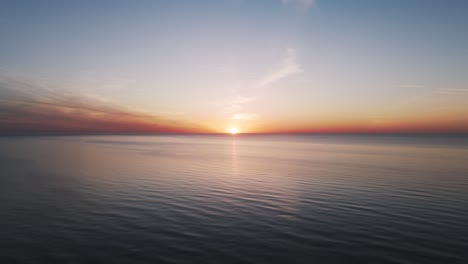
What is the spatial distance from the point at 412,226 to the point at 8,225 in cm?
3159

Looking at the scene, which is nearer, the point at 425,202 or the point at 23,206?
the point at 23,206

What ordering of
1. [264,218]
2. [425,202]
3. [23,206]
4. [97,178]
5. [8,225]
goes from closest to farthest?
1. [8,225]
2. [264,218]
3. [23,206]
4. [425,202]
5. [97,178]

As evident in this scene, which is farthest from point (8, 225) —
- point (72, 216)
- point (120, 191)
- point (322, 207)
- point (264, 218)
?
point (322, 207)

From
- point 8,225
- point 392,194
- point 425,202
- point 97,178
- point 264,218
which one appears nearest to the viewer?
point 8,225

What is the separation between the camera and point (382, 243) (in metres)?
17.3

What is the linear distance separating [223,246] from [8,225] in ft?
56.8

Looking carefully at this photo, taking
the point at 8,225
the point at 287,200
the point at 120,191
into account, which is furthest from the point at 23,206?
the point at 287,200

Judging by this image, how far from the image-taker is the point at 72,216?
23047 mm

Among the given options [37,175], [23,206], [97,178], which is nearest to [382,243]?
[23,206]

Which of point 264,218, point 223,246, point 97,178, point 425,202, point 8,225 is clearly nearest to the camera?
point 223,246

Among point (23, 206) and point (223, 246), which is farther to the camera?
point (23, 206)

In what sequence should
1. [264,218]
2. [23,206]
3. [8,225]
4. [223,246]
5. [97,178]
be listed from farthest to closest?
[97,178] → [23,206] → [264,218] → [8,225] → [223,246]

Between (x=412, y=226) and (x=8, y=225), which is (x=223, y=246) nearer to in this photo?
(x=412, y=226)

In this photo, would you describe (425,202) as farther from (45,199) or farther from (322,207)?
(45,199)
